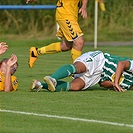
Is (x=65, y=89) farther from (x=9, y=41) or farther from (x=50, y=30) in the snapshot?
(x=50, y=30)

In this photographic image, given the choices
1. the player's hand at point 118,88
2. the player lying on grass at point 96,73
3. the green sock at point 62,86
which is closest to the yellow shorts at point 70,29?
the player lying on grass at point 96,73

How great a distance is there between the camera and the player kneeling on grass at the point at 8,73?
10555mm

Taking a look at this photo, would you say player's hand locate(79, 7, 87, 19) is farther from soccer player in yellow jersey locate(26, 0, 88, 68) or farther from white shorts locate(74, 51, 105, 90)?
white shorts locate(74, 51, 105, 90)

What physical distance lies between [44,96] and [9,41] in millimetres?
16348

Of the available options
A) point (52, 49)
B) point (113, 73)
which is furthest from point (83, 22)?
point (113, 73)

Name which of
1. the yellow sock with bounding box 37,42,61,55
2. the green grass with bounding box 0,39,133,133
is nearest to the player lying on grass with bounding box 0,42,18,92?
the green grass with bounding box 0,39,133,133

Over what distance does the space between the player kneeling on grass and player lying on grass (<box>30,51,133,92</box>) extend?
352 millimetres

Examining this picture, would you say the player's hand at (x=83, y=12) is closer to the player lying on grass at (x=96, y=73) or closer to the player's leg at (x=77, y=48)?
the player's leg at (x=77, y=48)

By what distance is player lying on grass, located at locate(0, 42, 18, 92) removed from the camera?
10.6 m

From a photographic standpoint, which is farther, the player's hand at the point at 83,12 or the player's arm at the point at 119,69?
the player's hand at the point at 83,12

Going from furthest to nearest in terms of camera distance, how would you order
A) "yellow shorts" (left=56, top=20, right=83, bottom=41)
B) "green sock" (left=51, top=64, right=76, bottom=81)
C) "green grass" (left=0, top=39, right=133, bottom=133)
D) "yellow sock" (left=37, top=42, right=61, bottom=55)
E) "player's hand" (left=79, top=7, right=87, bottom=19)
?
"yellow sock" (left=37, top=42, right=61, bottom=55), "yellow shorts" (left=56, top=20, right=83, bottom=41), "player's hand" (left=79, top=7, right=87, bottom=19), "green sock" (left=51, top=64, right=76, bottom=81), "green grass" (left=0, top=39, right=133, bottom=133)

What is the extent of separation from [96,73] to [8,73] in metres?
1.29

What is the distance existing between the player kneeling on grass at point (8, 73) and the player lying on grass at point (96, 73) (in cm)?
35

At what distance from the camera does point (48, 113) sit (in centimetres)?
862
